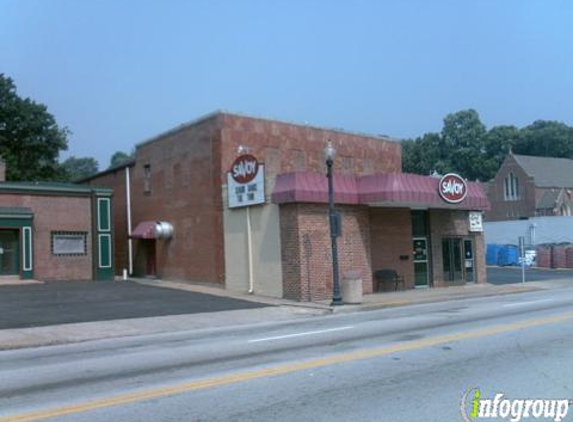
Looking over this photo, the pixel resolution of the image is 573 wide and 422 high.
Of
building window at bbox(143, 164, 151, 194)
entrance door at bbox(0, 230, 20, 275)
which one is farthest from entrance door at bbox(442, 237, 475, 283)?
entrance door at bbox(0, 230, 20, 275)

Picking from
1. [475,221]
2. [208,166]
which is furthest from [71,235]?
[475,221]

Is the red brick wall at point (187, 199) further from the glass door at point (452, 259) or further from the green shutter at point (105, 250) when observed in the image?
the glass door at point (452, 259)

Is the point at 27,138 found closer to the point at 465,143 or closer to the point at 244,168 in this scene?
the point at 244,168

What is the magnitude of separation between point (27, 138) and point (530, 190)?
56261 mm

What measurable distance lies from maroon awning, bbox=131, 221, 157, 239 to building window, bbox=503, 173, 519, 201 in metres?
58.6

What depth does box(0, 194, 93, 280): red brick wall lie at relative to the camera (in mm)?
30047

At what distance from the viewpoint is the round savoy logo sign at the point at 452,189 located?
28.1 metres

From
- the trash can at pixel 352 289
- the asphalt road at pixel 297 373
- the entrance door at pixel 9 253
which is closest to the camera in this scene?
the asphalt road at pixel 297 373

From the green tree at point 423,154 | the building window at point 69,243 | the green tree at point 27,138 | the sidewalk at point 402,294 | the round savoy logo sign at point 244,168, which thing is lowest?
the sidewalk at point 402,294

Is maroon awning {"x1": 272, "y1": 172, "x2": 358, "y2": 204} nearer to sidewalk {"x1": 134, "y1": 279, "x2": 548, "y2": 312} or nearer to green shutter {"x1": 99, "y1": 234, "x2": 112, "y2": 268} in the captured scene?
sidewalk {"x1": 134, "y1": 279, "x2": 548, "y2": 312}

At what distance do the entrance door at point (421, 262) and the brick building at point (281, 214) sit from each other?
45 mm

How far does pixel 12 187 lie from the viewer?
2975 cm

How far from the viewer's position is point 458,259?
31.2 meters

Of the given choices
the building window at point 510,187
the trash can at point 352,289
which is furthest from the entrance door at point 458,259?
the building window at point 510,187
